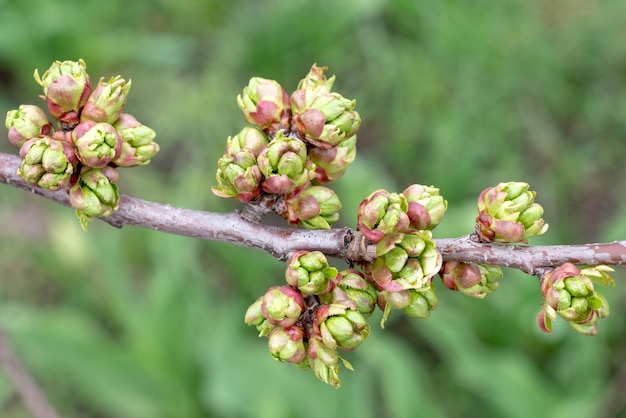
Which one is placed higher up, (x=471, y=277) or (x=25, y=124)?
(x=471, y=277)

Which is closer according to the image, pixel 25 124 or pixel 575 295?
pixel 575 295

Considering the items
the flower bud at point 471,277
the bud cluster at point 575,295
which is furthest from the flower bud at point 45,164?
the bud cluster at point 575,295

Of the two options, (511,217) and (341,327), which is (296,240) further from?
(511,217)

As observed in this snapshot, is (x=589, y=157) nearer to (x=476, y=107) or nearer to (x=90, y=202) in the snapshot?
(x=476, y=107)

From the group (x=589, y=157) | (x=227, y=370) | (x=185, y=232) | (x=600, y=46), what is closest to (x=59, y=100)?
(x=185, y=232)

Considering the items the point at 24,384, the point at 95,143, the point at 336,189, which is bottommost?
the point at 24,384

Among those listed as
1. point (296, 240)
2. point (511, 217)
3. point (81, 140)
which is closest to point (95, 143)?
point (81, 140)

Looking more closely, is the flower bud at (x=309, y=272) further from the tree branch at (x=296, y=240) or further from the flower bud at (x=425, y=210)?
the flower bud at (x=425, y=210)
